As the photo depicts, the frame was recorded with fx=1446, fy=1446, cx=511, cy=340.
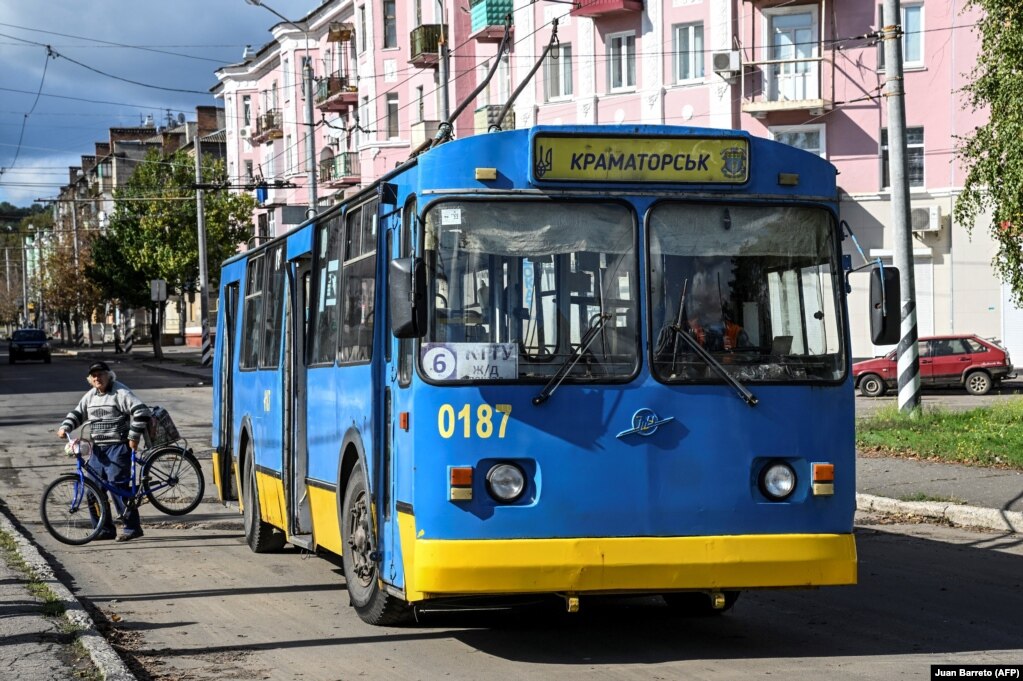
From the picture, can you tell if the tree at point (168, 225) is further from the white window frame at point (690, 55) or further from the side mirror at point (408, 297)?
the side mirror at point (408, 297)

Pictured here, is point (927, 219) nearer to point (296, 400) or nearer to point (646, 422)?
point (296, 400)

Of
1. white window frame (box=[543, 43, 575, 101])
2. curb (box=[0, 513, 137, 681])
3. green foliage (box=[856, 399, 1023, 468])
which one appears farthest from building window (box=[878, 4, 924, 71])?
curb (box=[0, 513, 137, 681])

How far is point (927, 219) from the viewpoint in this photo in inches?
1569

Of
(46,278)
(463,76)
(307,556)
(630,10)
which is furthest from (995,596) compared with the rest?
(46,278)

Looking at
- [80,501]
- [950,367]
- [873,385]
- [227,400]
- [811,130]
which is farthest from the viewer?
[811,130]

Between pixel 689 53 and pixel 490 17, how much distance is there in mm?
7965

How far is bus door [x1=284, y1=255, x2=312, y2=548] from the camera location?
35.1ft

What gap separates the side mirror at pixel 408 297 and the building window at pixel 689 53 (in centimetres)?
3596

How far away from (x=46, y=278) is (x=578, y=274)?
10177 cm

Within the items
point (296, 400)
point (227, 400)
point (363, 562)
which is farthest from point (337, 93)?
point (363, 562)

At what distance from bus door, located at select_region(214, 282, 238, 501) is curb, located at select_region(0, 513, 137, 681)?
265cm

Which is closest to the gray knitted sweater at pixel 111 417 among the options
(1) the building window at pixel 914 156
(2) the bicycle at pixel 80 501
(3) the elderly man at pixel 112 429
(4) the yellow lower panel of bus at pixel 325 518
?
(3) the elderly man at pixel 112 429

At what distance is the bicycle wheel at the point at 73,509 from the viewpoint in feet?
44.2

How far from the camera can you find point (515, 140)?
764 cm
